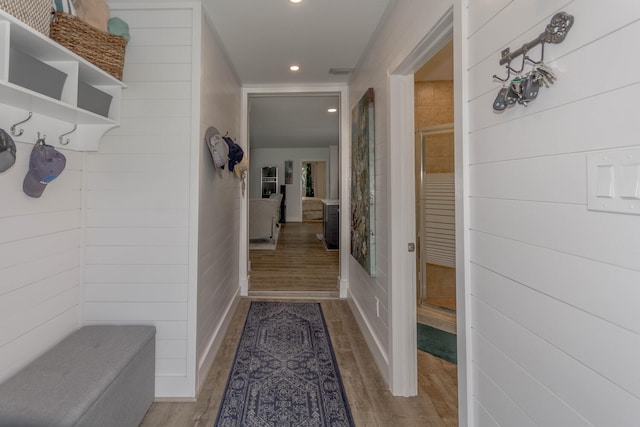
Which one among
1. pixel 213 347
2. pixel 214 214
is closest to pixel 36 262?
pixel 214 214

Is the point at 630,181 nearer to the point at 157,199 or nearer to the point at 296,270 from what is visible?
the point at 157,199

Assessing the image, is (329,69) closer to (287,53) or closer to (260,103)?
(287,53)

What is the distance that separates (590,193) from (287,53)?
250cm

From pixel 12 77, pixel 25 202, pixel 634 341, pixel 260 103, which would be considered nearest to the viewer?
pixel 634 341

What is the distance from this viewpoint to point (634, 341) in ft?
1.93

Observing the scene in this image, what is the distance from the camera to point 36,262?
145cm

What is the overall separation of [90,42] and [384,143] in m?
1.65

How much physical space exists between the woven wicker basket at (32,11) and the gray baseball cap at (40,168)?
1.54 ft

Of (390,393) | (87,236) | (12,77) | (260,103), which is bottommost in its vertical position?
(390,393)

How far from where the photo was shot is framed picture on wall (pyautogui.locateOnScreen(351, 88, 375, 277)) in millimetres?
2342

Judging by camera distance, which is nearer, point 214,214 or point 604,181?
point 604,181

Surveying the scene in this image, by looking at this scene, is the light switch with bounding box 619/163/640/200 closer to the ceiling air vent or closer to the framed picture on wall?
the framed picture on wall

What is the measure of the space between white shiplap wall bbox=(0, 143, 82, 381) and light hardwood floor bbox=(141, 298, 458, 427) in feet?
2.31

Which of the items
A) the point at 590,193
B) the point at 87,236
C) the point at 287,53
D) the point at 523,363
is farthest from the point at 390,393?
the point at 287,53
